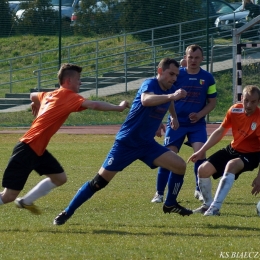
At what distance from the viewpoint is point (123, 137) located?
742cm

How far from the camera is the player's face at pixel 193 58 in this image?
29.4 feet

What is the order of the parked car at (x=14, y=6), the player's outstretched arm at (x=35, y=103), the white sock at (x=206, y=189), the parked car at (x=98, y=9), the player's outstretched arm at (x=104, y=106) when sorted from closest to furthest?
the player's outstretched arm at (x=104, y=106)
the player's outstretched arm at (x=35, y=103)
the white sock at (x=206, y=189)
the parked car at (x=14, y=6)
the parked car at (x=98, y=9)

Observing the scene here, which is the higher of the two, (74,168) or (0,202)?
(0,202)

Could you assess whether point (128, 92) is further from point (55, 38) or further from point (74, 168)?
point (74, 168)

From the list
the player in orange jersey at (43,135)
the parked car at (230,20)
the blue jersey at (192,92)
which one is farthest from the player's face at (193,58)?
the parked car at (230,20)

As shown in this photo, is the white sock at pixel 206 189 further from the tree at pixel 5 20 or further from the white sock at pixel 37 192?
the tree at pixel 5 20

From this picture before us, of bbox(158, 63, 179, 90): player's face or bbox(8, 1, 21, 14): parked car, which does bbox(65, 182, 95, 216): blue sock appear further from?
bbox(8, 1, 21, 14): parked car

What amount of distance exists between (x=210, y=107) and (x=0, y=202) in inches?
126

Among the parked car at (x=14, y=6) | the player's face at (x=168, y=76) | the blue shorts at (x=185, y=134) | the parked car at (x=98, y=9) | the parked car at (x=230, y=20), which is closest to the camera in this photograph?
the player's face at (x=168, y=76)

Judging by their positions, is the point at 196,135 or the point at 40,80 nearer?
the point at 196,135

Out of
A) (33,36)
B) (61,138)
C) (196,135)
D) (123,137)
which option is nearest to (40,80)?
(33,36)

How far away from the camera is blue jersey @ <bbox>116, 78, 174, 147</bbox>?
7383mm

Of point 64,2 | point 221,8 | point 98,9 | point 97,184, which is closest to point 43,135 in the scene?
point 97,184

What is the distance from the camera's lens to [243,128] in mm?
7922
